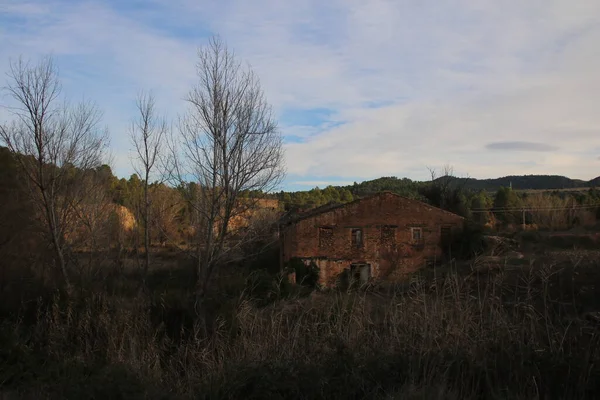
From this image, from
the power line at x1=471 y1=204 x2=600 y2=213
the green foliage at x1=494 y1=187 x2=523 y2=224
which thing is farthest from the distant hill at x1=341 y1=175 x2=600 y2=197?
the power line at x1=471 y1=204 x2=600 y2=213

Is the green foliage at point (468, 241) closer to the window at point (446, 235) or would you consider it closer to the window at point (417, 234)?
the window at point (446, 235)

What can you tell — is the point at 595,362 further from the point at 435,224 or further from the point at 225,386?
the point at 435,224

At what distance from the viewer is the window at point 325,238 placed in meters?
33.4

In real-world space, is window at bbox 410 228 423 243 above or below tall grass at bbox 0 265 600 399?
above

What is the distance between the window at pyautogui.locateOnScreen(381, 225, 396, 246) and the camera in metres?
33.7

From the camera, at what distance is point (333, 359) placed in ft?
15.3

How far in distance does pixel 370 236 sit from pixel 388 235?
1.26 meters

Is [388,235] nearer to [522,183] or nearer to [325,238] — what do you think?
[325,238]

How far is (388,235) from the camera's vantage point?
33.8 m

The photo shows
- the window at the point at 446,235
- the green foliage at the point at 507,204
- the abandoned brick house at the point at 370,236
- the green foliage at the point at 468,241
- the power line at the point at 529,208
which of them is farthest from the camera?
the green foliage at the point at 507,204

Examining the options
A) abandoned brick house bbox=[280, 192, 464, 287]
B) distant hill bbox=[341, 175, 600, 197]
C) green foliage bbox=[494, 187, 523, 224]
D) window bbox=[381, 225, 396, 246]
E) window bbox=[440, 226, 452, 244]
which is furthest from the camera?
distant hill bbox=[341, 175, 600, 197]

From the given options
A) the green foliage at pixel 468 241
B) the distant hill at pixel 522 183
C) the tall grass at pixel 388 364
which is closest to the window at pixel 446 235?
the green foliage at pixel 468 241

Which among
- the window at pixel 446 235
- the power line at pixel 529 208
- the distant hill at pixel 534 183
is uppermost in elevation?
the distant hill at pixel 534 183

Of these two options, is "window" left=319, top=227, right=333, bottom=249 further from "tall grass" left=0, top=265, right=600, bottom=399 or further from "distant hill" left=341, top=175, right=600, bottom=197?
"distant hill" left=341, top=175, right=600, bottom=197
